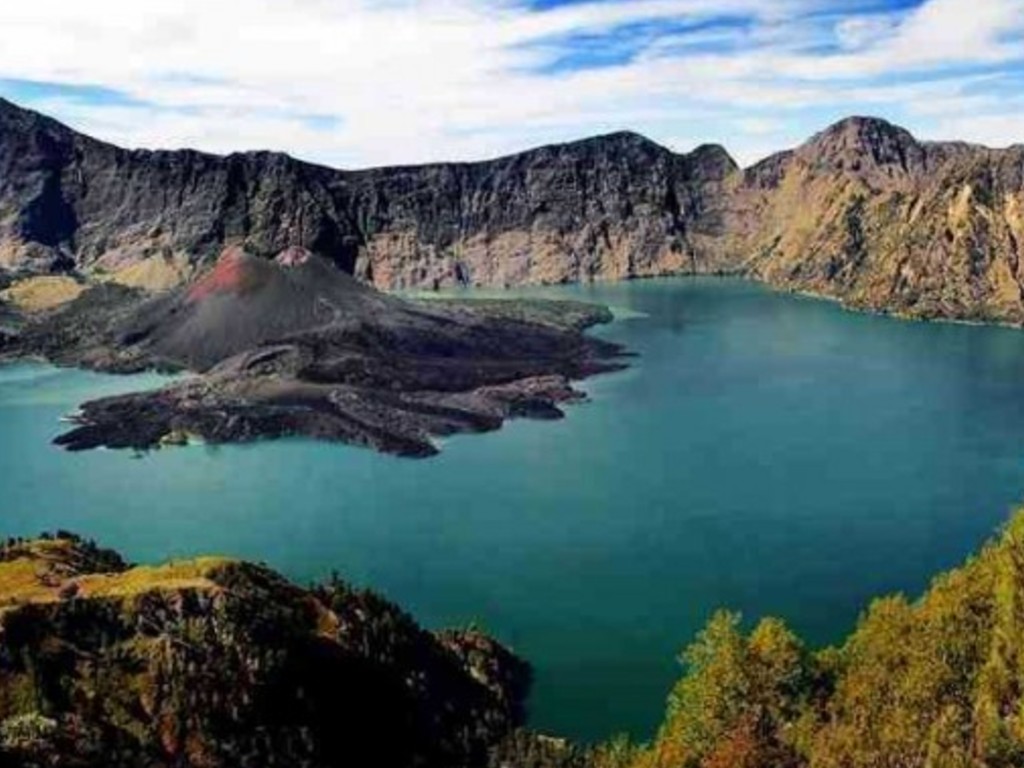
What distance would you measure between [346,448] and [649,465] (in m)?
34.2

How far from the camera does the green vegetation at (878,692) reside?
45.8m

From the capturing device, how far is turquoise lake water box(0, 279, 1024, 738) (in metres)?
82.9

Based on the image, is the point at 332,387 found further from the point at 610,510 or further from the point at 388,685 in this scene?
the point at 388,685

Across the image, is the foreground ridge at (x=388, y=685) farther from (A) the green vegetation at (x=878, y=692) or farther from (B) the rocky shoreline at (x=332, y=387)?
(B) the rocky shoreline at (x=332, y=387)

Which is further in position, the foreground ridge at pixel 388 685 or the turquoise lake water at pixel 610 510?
the turquoise lake water at pixel 610 510

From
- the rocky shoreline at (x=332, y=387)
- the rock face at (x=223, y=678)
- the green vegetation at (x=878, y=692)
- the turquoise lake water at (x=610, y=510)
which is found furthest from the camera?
the rocky shoreline at (x=332, y=387)

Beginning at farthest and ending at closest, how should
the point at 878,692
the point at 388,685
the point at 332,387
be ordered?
the point at 332,387 → the point at 388,685 → the point at 878,692

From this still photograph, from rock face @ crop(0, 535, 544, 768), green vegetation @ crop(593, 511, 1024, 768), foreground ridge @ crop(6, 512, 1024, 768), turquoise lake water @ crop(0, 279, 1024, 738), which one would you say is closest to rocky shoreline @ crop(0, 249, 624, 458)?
turquoise lake water @ crop(0, 279, 1024, 738)

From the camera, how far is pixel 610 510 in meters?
109

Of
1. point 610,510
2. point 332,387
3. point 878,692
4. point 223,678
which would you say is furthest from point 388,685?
point 332,387

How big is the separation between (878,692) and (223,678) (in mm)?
28598

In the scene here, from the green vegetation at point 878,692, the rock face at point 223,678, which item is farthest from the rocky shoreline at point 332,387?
the green vegetation at point 878,692

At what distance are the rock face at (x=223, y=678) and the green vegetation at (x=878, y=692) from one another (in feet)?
35.4

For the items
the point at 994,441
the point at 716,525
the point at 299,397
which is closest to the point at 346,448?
the point at 299,397
